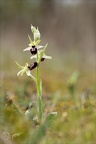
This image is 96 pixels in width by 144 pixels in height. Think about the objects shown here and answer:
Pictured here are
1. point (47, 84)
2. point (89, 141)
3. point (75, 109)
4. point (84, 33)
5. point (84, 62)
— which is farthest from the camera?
point (84, 33)

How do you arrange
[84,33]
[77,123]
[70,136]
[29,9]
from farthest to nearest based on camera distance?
1. [29,9]
2. [84,33]
3. [77,123]
4. [70,136]

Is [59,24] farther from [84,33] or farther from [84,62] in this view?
[84,62]

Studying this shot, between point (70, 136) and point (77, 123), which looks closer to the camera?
point (70, 136)

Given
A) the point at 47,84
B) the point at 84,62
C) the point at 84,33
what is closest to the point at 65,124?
the point at 47,84

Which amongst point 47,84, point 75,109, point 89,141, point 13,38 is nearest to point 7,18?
point 13,38

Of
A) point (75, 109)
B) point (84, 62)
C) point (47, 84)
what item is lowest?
point (84, 62)

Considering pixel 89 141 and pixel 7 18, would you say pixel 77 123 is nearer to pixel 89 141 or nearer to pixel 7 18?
pixel 89 141

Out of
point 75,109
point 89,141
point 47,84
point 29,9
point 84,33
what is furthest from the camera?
point 29,9

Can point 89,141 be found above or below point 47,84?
above

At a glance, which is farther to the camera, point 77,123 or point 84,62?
point 84,62
